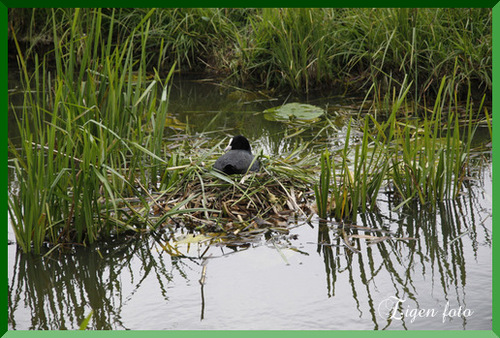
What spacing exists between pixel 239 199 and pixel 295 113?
241 centimetres

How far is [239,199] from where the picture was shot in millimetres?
4086

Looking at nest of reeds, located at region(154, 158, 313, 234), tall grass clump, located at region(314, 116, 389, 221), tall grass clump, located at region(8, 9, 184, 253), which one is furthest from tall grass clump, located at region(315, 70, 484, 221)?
tall grass clump, located at region(8, 9, 184, 253)


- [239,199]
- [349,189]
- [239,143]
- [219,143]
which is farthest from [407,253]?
[219,143]

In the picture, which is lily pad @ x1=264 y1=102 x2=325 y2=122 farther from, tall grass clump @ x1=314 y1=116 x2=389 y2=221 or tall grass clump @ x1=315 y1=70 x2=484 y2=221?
tall grass clump @ x1=314 y1=116 x2=389 y2=221

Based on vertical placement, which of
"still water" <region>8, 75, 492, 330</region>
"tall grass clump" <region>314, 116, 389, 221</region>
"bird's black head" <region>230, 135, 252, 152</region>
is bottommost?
"still water" <region>8, 75, 492, 330</region>

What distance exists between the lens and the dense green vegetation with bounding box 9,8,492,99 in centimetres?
643

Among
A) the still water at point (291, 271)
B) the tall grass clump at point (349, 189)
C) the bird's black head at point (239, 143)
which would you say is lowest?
the still water at point (291, 271)

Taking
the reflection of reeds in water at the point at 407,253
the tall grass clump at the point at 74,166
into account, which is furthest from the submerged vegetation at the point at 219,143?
the reflection of reeds in water at the point at 407,253

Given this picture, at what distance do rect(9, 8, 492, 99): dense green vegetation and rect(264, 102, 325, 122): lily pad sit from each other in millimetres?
615

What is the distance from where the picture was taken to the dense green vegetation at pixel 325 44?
643cm

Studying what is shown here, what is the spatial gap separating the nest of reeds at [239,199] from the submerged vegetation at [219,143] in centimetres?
1

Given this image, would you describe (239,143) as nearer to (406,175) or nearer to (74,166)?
(406,175)

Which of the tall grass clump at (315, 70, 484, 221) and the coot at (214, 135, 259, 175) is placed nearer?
the tall grass clump at (315, 70, 484, 221)

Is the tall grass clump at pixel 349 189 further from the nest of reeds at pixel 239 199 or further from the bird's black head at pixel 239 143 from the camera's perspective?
the bird's black head at pixel 239 143
